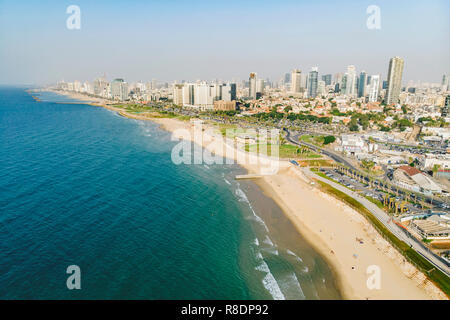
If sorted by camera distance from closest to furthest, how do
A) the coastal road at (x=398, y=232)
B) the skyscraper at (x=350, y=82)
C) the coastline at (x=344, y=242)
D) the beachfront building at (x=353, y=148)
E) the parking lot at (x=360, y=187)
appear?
the coastline at (x=344, y=242), the coastal road at (x=398, y=232), the parking lot at (x=360, y=187), the beachfront building at (x=353, y=148), the skyscraper at (x=350, y=82)

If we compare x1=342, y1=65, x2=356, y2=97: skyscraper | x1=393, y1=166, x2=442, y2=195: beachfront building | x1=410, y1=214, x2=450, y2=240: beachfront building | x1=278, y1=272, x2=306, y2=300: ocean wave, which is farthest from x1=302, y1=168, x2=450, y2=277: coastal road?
x1=342, y1=65, x2=356, y2=97: skyscraper

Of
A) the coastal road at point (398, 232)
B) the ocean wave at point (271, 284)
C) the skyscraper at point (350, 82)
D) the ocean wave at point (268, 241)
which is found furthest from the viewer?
the skyscraper at point (350, 82)

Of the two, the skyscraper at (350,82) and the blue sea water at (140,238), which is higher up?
the skyscraper at (350,82)

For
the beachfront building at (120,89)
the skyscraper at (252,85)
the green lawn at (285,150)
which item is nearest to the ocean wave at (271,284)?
the green lawn at (285,150)

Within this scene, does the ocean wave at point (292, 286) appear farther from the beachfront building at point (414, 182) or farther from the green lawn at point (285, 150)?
the green lawn at point (285, 150)

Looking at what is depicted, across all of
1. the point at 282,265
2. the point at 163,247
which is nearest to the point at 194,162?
the point at 163,247

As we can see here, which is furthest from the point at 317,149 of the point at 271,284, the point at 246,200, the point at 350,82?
the point at 350,82

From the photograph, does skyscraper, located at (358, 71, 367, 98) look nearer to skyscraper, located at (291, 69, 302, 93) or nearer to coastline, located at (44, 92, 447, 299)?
skyscraper, located at (291, 69, 302, 93)

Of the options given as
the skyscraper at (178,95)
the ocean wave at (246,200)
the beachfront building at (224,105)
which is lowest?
the ocean wave at (246,200)
